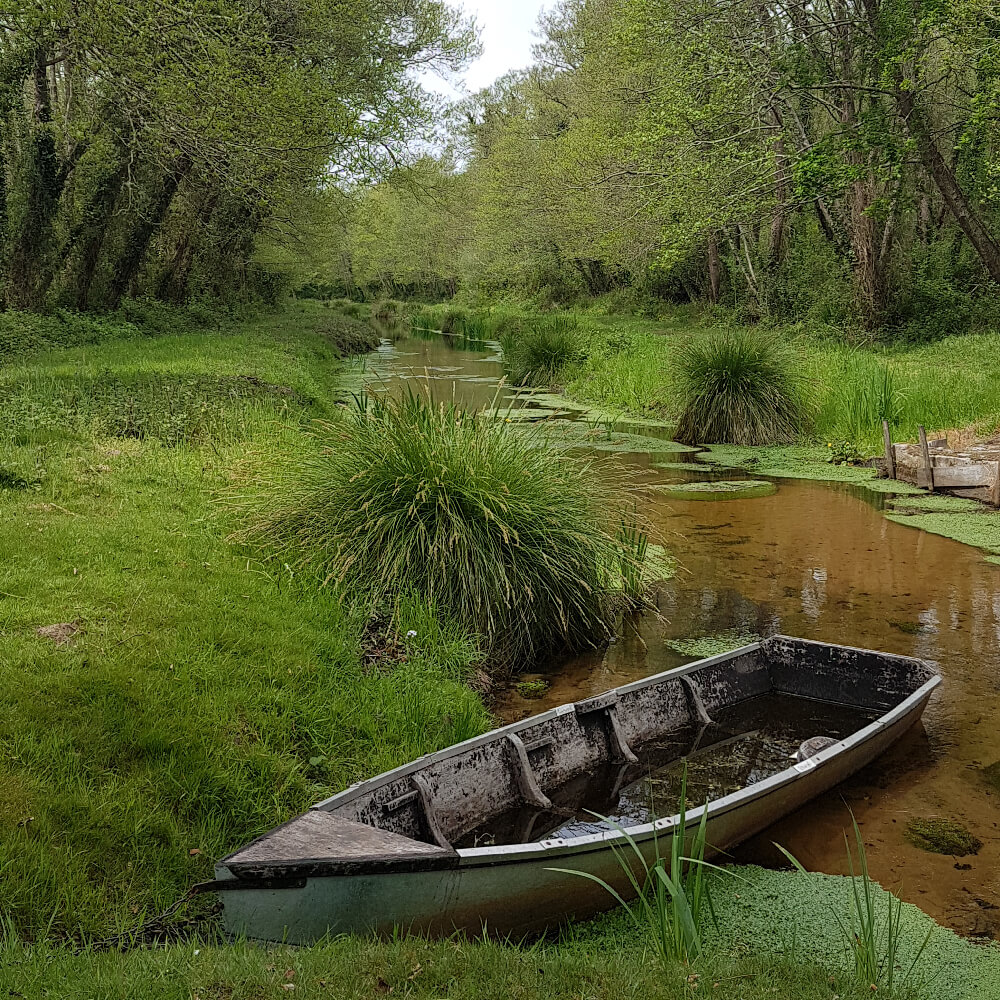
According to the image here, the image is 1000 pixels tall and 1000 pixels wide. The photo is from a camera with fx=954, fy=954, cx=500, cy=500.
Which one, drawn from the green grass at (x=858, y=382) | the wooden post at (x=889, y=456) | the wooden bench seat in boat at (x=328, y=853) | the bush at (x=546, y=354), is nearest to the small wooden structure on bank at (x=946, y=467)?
the wooden post at (x=889, y=456)

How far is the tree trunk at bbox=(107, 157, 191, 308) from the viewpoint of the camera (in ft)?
69.9

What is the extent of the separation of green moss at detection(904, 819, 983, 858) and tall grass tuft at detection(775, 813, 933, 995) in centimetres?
31

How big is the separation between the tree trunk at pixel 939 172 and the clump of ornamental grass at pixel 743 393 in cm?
565

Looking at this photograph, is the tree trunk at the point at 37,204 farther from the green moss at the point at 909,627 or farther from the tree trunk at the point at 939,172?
the green moss at the point at 909,627

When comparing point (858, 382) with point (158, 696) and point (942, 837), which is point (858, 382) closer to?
point (942, 837)

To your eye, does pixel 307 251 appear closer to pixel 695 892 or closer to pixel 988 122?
pixel 988 122

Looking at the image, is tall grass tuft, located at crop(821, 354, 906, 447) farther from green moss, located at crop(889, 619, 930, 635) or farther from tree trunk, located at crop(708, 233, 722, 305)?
tree trunk, located at crop(708, 233, 722, 305)

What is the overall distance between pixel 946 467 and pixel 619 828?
29.0ft

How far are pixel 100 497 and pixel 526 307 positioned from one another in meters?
35.3

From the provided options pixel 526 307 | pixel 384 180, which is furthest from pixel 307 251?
pixel 526 307

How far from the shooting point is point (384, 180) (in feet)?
77.5

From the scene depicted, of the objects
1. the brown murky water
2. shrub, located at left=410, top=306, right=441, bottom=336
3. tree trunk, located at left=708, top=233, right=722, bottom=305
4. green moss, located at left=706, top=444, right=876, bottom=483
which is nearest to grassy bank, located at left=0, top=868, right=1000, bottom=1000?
the brown murky water

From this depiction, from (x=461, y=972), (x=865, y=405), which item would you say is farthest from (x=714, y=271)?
(x=461, y=972)

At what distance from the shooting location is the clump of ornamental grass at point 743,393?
1362 centimetres
